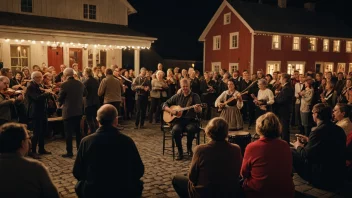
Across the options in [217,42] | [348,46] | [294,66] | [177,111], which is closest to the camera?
[177,111]

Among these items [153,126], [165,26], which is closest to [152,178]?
[153,126]

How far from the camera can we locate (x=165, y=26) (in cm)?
4222

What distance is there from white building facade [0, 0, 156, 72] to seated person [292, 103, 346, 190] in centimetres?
1257

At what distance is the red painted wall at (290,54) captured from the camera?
27.7 metres

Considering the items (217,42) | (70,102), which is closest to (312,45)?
(217,42)

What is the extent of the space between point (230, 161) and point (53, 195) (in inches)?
72.4

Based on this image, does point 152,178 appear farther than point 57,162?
No

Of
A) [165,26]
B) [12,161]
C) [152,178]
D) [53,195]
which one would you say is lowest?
[152,178]

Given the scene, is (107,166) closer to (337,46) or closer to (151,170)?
(151,170)

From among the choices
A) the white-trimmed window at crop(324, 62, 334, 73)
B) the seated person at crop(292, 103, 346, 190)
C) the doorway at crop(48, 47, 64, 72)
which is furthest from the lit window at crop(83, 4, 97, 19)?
the white-trimmed window at crop(324, 62, 334, 73)

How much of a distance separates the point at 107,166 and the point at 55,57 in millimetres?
15594

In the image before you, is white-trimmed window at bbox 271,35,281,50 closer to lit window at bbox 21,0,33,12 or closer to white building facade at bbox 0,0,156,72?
white building facade at bbox 0,0,156,72

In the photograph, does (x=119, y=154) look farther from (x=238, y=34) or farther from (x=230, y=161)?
(x=238, y=34)

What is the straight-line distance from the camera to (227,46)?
30031mm
